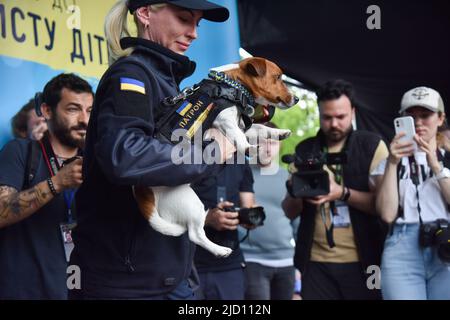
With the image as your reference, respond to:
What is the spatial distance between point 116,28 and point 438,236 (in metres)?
2.11

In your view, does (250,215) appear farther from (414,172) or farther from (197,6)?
(197,6)

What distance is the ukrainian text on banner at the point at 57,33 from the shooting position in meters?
3.12

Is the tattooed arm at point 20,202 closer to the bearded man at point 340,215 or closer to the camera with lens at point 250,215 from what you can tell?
the camera with lens at point 250,215

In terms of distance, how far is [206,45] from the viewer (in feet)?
12.7

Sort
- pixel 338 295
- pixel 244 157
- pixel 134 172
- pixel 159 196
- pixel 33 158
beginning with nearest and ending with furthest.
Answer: pixel 134 172, pixel 159 196, pixel 244 157, pixel 33 158, pixel 338 295

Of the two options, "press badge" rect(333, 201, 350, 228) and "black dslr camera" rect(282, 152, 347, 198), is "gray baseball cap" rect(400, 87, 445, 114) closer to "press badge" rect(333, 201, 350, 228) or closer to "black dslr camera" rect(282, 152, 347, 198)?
"black dslr camera" rect(282, 152, 347, 198)

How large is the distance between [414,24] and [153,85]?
2.93 meters

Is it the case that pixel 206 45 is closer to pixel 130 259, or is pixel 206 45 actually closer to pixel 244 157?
pixel 244 157

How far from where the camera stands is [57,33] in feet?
11.0

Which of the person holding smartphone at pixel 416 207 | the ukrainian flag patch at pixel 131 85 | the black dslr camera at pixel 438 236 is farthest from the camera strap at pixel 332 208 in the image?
the ukrainian flag patch at pixel 131 85

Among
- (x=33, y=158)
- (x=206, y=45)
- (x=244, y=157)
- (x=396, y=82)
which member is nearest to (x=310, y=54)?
(x=396, y=82)

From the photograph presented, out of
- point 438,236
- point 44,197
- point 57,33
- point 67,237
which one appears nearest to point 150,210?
point 44,197

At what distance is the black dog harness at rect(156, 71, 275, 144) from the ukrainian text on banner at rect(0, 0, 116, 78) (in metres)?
1.55

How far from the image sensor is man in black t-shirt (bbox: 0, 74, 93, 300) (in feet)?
9.00
